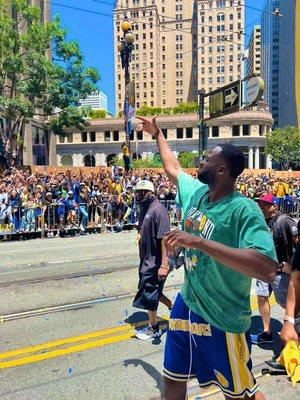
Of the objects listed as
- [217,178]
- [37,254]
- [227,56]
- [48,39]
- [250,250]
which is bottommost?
[37,254]

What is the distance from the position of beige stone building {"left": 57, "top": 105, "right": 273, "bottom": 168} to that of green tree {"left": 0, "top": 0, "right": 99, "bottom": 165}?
53445 millimetres

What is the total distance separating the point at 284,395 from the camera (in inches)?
144

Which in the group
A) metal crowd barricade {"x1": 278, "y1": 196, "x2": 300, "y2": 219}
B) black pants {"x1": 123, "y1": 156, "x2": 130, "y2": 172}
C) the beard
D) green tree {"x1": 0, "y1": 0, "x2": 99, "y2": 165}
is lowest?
metal crowd barricade {"x1": 278, "y1": 196, "x2": 300, "y2": 219}

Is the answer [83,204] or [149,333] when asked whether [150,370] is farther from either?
[83,204]

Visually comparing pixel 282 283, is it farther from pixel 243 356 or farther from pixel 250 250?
pixel 250 250

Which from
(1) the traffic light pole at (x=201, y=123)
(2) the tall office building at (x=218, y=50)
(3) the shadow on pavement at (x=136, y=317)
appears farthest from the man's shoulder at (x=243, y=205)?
(2) the tall office building at (x=218, y=50)

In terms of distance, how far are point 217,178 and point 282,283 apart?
167 centimetres

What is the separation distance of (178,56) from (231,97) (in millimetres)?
137173

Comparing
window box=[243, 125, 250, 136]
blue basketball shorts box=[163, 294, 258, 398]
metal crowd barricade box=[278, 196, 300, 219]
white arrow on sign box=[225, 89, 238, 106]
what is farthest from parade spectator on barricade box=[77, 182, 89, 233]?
window box=[243, 125, 250, 136]

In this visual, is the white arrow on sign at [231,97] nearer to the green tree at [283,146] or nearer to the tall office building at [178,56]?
the green tree at [283,146]

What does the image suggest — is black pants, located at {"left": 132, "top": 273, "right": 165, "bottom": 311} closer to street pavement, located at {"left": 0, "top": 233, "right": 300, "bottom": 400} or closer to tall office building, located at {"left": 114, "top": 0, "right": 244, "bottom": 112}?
street pavement, located at {"left": 0, "top": 233, "right": 300, "bottom": 400}

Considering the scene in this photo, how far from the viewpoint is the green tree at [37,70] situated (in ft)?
86.4

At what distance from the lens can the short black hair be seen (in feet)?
8.20

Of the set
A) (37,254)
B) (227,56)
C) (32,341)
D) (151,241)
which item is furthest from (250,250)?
(227,56)
